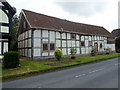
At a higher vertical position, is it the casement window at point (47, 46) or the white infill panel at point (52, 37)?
the white infill panel at point (52, 37)

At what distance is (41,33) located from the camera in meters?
15.4

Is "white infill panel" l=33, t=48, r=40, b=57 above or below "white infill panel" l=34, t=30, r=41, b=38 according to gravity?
below

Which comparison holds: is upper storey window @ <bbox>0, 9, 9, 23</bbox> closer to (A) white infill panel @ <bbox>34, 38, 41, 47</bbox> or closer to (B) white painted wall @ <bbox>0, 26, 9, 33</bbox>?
(B) white painted wall @ <bbox>0, 26, 9, 33</bbox>

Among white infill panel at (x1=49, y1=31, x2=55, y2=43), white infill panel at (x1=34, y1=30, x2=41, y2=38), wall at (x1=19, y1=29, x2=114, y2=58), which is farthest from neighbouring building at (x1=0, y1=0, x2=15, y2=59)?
white infill panel at (x1=49, y1=31, x2=55, y2=43)

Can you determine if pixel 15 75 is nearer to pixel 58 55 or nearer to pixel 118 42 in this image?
pixel 58 55

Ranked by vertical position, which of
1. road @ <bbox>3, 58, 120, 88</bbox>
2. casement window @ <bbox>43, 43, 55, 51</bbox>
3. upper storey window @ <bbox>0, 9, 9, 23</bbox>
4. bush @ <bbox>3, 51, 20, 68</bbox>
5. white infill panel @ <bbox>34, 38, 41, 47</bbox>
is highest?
upper storey window @ <bbox>0, 9, 9, 23</bbox>

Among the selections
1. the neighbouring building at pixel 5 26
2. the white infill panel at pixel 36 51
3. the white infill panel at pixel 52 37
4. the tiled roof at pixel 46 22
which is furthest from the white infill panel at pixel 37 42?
the neighbouring building at pixel 5 26

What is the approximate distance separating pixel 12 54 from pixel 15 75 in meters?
2.51

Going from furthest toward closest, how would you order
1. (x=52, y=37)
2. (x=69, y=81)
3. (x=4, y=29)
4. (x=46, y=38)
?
(x=52, y=37), (x=46, y=38), (x=4, y=29), (x=69, y=81)

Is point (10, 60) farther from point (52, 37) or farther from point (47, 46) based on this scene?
point (52, 37)

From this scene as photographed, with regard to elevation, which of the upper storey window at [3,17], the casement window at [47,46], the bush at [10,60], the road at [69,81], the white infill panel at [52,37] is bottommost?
the road at [69,81]

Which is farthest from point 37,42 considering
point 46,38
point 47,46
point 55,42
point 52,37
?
point 55,42

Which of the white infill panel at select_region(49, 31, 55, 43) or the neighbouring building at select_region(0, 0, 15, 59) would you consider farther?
the white infill panel at select_region(49, 31, 55, 43)

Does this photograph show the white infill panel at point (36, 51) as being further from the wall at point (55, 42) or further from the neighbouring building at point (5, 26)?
the neighbouring building at point (5, 26)
